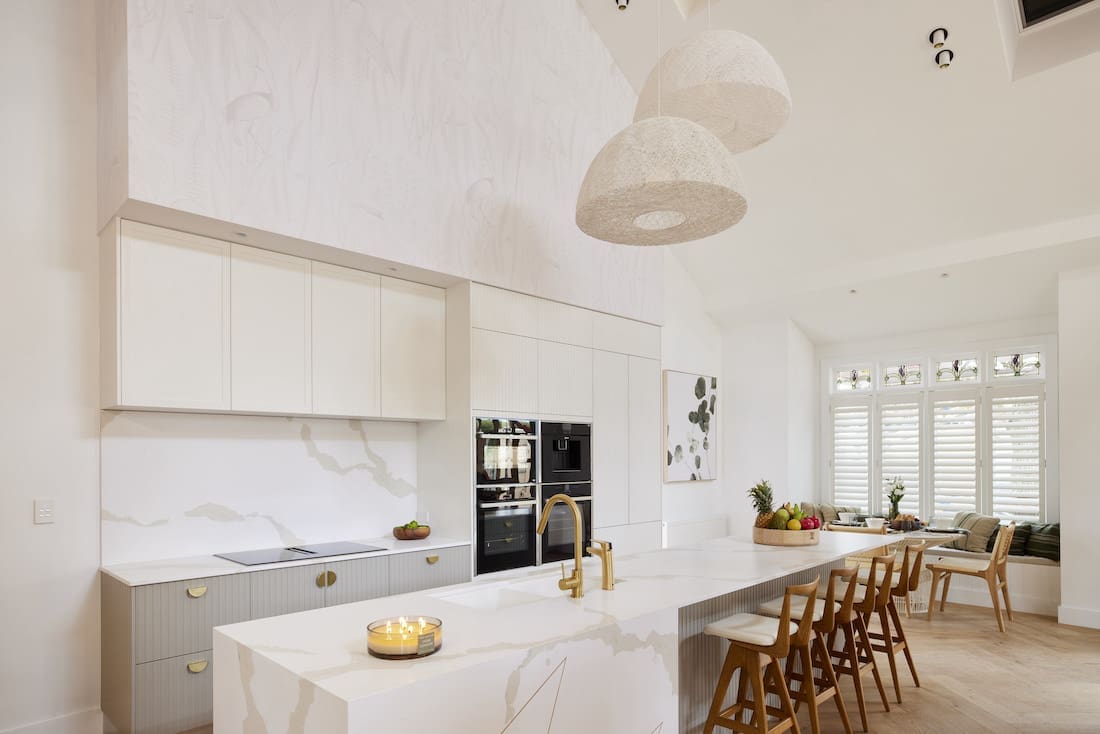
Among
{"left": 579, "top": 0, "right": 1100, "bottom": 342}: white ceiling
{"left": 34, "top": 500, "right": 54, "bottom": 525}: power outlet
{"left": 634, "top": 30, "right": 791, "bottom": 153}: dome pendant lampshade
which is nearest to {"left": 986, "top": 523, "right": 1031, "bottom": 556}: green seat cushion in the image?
{"left": 579, "top": 0, "right": 1100, "bottom": 342}: white ceiling

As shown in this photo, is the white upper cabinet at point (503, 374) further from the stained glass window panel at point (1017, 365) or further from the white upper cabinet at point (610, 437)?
the stained glass window panel at point (1017, 365)

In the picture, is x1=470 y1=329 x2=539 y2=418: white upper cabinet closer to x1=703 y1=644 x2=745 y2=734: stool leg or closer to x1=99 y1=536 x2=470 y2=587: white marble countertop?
x1=99 y1=536 x2=470 y2=587: white marble countertop

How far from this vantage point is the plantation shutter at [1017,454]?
6266 mm

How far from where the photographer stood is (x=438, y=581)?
160 inches

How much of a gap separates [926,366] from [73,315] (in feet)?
23.5

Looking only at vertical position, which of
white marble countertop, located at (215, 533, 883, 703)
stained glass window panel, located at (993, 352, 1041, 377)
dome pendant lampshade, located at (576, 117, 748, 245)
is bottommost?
white marble countertop, located at (215, 533, 883, 703)

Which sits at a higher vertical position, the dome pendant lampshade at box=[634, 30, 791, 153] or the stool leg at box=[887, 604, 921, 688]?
the dome pendant lampshade at box=[634, 30, 791, 153]

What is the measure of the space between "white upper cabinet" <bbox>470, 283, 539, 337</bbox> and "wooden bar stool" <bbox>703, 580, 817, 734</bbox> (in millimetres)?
2283

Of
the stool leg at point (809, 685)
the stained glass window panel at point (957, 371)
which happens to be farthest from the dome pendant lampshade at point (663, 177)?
the stained glass window panel at point (957, 371)

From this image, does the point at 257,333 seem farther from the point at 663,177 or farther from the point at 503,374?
the point at 663,177

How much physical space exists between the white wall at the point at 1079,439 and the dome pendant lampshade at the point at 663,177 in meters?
4.39

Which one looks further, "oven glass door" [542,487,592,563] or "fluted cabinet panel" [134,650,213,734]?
"oven glass door" [542,487,592,563]

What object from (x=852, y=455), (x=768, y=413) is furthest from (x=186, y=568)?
(x=852, y=455)

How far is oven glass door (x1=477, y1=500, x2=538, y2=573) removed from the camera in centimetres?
434
